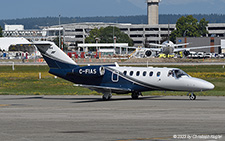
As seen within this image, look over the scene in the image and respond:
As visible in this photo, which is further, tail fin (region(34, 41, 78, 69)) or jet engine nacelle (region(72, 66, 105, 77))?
tail fin (region(34, 41, 78, 69))

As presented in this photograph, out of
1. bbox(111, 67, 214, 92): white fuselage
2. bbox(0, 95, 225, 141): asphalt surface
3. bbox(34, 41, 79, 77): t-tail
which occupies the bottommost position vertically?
bbox(0, 95, 225, 141): asphalt surface

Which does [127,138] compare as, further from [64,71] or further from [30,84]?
[30,84]

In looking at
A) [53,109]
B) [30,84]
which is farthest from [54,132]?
[30,84]

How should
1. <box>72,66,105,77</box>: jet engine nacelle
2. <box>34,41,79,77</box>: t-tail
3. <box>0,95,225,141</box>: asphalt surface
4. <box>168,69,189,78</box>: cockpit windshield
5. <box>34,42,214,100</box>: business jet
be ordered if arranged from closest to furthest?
<box>0,95,225,141</box>: asphalt surface → <box>34,42,214,100</box>: business jet → <box>168,69,189,78</box>: cockpit windshield → <box>72,66,105,77</box>: jet engine nacelle → <box>34,41,79,77</box>: t-tail

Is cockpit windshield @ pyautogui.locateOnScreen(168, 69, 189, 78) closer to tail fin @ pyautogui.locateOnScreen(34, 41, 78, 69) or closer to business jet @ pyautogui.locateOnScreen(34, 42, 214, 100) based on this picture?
business jet @ pyautogui.locateOnScreen(34, 42, 214, 100)

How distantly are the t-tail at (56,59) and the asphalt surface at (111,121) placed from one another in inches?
156

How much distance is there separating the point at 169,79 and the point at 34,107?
9.58m

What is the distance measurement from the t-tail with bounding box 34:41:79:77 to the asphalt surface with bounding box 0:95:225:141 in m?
3.96

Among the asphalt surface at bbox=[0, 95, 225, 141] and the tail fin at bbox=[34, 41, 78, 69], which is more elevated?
the tail fin at bbox=[34, 41, 78, 69]

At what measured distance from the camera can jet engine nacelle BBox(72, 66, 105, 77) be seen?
3294cm

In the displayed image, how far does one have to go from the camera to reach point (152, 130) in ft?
61.8

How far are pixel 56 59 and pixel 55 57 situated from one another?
0.65 ft

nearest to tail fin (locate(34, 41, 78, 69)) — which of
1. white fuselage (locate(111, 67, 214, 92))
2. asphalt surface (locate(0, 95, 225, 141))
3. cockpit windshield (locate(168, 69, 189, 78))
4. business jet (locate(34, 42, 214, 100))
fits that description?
business jet (locate(34, 42, 214, 100))

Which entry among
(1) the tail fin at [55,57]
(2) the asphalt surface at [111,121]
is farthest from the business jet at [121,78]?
(2) the asphalt surface at [111,121]
